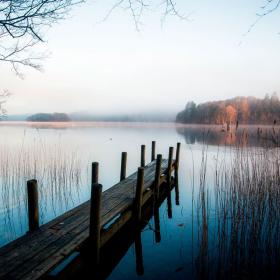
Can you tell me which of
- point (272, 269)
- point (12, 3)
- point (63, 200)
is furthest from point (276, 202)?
point (63, 200)

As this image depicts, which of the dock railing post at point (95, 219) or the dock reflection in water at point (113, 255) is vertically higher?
the dock railing post at point (95, 219)

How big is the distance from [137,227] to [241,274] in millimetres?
2994

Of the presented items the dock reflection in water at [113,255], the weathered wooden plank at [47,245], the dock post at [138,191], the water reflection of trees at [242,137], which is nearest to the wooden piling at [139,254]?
the dock reflection in water at [113,255]

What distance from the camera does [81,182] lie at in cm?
1168

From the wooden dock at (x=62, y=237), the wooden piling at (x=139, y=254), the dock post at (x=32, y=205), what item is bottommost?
the wooden piling at (x=139, y=254)

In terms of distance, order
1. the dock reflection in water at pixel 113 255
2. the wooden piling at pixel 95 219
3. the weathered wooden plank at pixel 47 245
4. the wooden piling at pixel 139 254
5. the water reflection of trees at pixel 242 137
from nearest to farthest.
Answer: the weathered wooden plank at pixel 47 245, the dock reflection in water at pixel 113 255, the wooden piling at pixel 95 219, the wooden piling at pixel 139 254, the water reflection of trees at pixel 242 137

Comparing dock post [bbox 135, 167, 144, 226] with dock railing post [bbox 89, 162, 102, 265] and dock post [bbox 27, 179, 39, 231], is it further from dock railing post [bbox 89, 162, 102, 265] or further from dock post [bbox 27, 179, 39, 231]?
dock post [bbox 27, 179, 39, 231]

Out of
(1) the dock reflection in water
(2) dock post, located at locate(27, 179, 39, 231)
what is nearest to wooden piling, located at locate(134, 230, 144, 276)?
(1) the dock reflection in water

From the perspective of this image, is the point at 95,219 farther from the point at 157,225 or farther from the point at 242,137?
the point at 242,137

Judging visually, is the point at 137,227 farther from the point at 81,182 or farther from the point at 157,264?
the point at 81,182

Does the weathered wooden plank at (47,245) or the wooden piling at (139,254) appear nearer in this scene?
the weathered wooden plank at (47,245)

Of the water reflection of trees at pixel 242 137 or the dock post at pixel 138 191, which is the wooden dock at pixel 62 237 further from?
the water reflection of trees at pixel 242 137

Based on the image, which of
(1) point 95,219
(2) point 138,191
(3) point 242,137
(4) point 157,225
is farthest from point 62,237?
(3) point 242,137

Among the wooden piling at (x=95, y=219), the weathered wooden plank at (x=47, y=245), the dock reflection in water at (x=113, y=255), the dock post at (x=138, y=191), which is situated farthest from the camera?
the dock post at (x=138, y=191)
